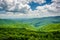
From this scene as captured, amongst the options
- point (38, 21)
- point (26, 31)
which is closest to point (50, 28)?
point (38, 21)

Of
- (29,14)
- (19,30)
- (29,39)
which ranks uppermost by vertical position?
(29,14)

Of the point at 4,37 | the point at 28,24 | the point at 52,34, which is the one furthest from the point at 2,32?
the point at 52,34

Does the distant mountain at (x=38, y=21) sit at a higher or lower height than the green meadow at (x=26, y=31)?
higher

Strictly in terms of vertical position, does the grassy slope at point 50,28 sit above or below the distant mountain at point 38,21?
below

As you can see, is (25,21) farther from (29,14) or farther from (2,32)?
(2,32)

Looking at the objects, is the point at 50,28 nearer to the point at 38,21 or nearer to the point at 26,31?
the point at 38,21

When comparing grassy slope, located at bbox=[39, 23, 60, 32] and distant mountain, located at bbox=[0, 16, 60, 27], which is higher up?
distant mountain, located at bbox=[0, 16, 60, 27]

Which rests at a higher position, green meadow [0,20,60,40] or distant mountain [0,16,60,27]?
distant mountain [0,16,60,27]

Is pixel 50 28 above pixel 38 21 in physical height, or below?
below

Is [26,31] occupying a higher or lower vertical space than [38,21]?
lower

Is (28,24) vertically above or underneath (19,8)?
underneath
